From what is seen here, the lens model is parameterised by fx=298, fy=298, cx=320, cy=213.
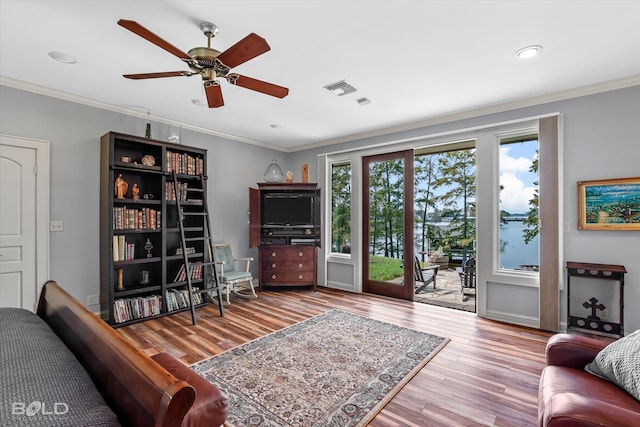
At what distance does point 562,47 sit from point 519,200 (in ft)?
6.06

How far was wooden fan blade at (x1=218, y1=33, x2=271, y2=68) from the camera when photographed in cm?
178

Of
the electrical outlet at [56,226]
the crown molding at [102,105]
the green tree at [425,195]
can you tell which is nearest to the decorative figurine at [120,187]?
the electrical outlet at [56,226]

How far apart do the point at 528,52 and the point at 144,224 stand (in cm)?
446

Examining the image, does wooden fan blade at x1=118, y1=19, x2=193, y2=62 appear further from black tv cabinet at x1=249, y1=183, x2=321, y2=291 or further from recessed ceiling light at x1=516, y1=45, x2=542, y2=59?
black tv cabinet at x1=249, y1=183, x2=321, y2=291

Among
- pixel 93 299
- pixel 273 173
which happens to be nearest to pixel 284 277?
pixel 273 173

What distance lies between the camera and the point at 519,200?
3762 mm

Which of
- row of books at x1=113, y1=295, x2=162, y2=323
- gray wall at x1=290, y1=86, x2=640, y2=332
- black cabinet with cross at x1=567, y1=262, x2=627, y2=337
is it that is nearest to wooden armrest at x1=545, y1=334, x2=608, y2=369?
black cabinet with cross at x1=567, y1=262, x2=627, y2=337

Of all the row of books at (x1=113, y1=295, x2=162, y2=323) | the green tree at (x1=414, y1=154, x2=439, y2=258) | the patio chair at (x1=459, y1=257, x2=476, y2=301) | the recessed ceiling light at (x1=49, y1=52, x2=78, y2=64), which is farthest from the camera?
the green tree at (x1=414, y1=154, x2=439, y2=258)

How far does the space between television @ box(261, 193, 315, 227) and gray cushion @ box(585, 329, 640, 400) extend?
4.12 meters

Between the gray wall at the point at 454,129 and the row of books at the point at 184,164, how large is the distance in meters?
0.50

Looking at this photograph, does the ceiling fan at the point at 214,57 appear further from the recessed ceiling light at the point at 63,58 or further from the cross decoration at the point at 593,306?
the cross decoration at the point at 593,306

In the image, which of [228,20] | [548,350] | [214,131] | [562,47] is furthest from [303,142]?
[548,350]

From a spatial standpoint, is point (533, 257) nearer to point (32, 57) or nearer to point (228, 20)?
point (228, 20)

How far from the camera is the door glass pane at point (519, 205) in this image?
367cm
